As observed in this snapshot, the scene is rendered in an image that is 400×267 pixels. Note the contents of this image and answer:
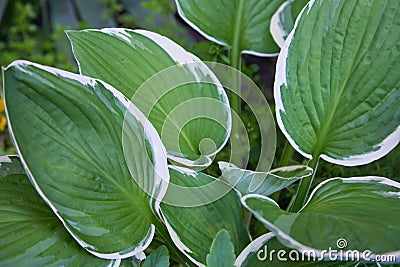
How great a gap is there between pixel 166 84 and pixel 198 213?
0.16 metres

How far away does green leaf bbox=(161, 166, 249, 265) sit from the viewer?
1.81 ft

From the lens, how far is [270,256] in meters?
0.56

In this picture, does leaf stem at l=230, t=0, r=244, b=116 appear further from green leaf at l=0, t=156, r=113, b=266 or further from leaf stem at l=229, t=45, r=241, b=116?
green leaf at l=0, t=156, r=113, b=266

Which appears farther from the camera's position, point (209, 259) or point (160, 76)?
point (160, 76)

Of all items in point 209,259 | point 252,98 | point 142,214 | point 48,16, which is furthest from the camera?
point 48,16

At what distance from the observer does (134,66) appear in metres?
0.63

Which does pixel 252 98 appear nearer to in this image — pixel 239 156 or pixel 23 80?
pixel 239 156

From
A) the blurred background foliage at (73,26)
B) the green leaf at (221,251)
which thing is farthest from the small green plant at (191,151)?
the blurred background foliage at (73,26)

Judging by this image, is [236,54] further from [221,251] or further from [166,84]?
[221,251]

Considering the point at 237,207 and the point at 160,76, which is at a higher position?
the point at 160,76

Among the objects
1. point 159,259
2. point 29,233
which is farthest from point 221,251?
point 29,233

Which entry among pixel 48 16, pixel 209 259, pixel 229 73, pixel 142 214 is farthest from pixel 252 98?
pixel 48 16

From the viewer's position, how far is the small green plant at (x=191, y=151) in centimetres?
48

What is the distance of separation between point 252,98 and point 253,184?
0.30m
